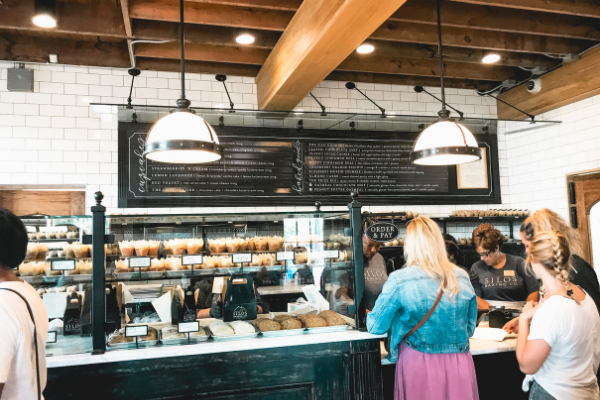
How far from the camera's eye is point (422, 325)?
2342 millimetres

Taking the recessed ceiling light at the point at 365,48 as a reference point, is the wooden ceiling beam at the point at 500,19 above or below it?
above

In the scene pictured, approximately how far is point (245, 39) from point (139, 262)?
245 centimetres

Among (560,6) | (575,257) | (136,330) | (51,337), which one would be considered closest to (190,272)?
(136,330)

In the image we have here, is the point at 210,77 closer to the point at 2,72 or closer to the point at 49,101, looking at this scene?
the point at 49,101

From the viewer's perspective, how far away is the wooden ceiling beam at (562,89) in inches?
185

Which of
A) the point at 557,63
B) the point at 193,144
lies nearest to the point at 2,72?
the point at 193,144

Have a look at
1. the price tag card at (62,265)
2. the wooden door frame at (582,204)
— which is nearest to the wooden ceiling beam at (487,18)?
the wooden door frame at (582,204)

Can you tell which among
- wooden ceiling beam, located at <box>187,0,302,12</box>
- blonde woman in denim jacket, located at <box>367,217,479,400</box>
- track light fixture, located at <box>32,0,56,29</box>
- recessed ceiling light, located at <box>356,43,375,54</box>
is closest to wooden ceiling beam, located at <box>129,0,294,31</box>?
wooden ceiling beam, located at <box>187,0,302,12</box>

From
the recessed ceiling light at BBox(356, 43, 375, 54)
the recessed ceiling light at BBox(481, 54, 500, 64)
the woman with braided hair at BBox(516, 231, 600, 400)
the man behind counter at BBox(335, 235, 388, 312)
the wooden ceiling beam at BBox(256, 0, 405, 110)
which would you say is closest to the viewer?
the woman with braided hair at BBox(516, 231, 600, 400)

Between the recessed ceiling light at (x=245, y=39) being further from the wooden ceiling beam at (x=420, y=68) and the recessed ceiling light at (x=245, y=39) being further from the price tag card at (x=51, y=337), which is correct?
the price tag card at (x=51, y=337)

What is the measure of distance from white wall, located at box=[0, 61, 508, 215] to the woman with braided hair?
11.0 ft

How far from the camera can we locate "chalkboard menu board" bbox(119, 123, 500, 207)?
465 centimetres

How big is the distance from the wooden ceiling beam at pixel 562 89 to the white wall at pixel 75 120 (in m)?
3.23

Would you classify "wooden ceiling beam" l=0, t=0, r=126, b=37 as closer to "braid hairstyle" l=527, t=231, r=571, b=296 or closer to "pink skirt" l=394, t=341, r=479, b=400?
"pink skirt" l=394, t=341, r=479, b=400
